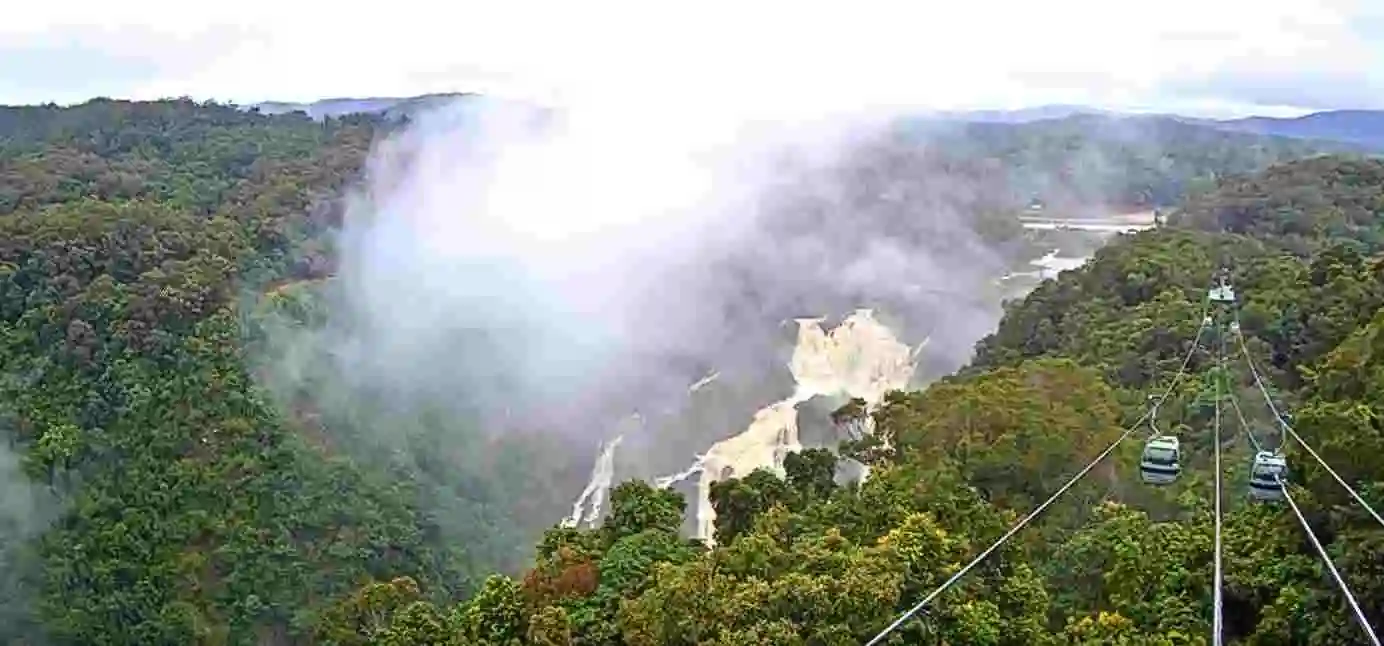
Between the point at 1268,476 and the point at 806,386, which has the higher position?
the point at 1268,476

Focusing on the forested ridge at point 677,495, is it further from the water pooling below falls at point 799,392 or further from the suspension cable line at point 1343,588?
the water pooling below falls at point 799,392

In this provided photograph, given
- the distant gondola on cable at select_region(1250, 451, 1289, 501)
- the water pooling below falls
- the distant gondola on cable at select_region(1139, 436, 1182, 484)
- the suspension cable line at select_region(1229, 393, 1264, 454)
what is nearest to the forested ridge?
the suspension cable line at select_region(1229, 393, 1264, 454)

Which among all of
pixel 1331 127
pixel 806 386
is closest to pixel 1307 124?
pixel 1331 127

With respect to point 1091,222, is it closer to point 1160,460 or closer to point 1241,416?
point 1241,416

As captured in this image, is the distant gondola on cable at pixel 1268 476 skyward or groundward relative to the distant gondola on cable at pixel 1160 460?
skyward

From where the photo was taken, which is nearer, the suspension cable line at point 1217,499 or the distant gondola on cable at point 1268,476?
the suspension cable line at point 1217,499

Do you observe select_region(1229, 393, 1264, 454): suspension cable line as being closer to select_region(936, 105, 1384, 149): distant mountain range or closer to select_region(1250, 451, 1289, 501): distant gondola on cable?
select_region(1250, 451, 1289, 501): distant gondola on cable

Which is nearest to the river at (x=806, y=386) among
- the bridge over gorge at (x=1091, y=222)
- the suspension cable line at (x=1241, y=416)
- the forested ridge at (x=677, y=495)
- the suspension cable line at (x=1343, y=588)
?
the forested ridge at (x=677, y=495)
